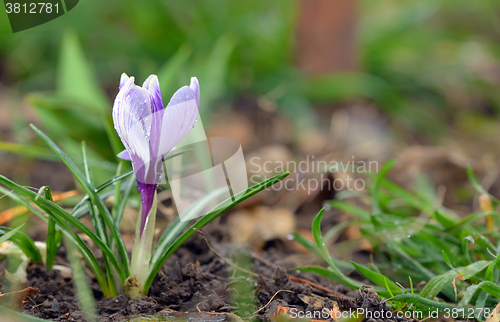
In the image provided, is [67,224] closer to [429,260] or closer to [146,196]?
[146,196]

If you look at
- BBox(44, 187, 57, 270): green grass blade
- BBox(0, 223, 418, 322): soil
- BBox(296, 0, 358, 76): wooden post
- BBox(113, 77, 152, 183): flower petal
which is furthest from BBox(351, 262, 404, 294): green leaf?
BBox(296, 0, 358, 76): wooden post

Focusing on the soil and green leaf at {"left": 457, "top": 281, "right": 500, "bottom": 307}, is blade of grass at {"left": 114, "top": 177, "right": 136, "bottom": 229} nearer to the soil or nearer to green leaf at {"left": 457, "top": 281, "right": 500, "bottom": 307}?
the soil

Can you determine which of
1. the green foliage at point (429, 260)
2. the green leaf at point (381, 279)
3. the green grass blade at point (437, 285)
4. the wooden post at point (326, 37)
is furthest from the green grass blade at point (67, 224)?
the wooden post at point (326, 37)

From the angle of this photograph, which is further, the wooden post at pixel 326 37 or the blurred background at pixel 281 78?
the wooden post at pixel 326 37

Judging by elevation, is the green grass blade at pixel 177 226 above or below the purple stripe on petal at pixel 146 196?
below

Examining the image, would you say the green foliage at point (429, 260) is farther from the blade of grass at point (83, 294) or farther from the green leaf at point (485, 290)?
the blade of grass at point (83, 294)

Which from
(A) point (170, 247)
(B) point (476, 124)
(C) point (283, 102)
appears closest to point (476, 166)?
(B) point (476, 124)

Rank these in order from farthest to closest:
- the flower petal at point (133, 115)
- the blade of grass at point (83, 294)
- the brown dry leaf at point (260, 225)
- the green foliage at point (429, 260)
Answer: the brown dry leaf at point (260, 225) < the green foliage at point (429, 260) < the blade of grass at point (83, 294) < the flower petal at point (133, 115)
